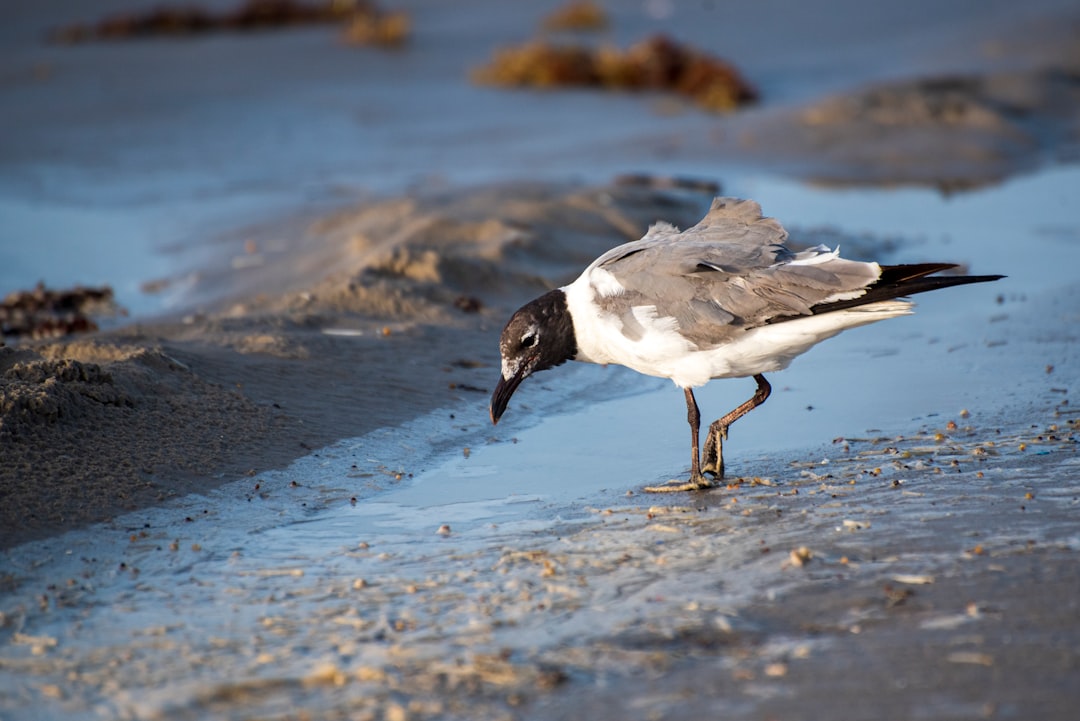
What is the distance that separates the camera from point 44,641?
445 centimetres

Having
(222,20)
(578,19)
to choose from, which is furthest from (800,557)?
(222,20)

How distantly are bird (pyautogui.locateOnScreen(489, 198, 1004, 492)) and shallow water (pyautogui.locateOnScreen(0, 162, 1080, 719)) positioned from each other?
512mm

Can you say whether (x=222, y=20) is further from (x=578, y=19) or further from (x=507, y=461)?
(x=507, y=461)

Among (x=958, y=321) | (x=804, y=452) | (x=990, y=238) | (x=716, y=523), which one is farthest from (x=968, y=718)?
(x=990, y=238)

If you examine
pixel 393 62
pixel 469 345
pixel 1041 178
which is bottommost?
pixel 469 345

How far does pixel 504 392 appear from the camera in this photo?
21.6 ft

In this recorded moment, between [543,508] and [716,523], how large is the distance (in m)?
0.85

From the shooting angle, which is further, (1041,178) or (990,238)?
(1041,178)

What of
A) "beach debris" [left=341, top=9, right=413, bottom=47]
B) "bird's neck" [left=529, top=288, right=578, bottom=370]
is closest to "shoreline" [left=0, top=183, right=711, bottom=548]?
"bird's neck" [left=529, top=288, right=578, bottom=370]

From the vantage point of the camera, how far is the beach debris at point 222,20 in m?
20.1

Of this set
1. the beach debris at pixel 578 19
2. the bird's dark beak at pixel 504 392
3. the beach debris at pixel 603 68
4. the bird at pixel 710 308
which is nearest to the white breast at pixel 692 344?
the bird at pixel 710 308

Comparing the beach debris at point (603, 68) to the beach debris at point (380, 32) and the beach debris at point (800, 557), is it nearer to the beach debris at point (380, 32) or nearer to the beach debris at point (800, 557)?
the beach debris at point (380, 32)

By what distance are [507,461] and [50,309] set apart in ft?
16.7

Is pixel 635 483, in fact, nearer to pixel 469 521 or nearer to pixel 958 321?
pixel 469 521
